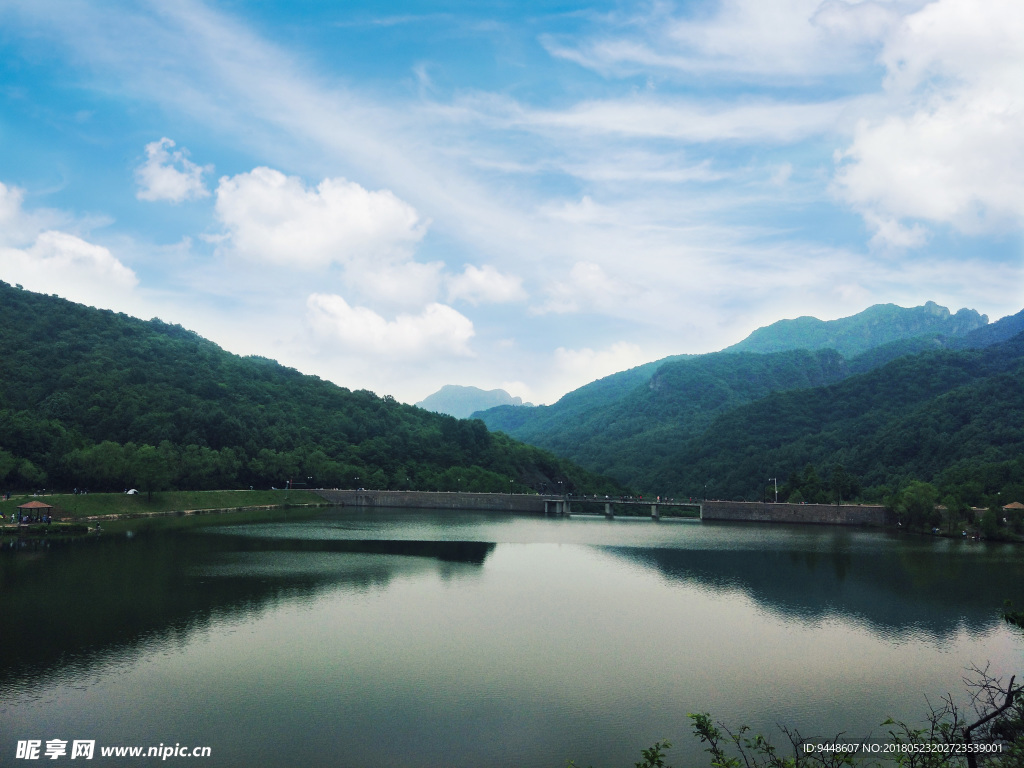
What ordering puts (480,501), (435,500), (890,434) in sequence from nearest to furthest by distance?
(435,500) < (480,501) < (890,434)

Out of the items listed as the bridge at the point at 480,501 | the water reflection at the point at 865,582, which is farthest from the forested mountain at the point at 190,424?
the water reflection at the point at 865,582

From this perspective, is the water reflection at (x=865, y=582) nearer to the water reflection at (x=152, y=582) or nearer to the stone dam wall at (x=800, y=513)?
the water reflection at (x=152, y=582)

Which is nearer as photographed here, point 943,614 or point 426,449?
point 943,614

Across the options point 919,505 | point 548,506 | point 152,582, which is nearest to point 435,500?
point 548,506

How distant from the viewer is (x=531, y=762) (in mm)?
17516

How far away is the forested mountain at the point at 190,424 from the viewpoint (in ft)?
255

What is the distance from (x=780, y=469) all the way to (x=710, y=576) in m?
99.1

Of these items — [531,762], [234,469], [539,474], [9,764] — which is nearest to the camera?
[9,764]

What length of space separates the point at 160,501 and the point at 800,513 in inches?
Answer: 3340

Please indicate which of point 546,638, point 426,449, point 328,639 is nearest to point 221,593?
point 328,639

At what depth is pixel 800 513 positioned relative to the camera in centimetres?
9906

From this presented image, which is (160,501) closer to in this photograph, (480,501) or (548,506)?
(480,501)

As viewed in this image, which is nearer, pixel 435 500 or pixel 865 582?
pixel 865 582

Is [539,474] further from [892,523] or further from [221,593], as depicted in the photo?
[221,593]
